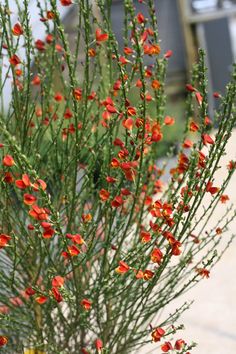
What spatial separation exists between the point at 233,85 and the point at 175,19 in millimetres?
10834

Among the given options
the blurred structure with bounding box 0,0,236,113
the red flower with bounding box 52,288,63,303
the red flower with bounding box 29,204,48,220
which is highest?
the blurred structure with bounding box 0,0,236,113

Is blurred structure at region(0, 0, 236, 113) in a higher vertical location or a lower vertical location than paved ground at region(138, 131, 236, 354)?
higher

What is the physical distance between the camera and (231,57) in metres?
13.1

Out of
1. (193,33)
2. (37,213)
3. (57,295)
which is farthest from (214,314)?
(193,33)

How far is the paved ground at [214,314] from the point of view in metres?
4.62

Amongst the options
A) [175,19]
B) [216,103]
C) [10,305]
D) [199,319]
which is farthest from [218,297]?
[175,19]

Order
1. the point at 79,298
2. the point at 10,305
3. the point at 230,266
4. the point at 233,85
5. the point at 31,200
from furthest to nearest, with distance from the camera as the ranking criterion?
the point at 230,266 < the point at 10,305 < the point at 79,298 < the point at 233,85 < the point at 31,200

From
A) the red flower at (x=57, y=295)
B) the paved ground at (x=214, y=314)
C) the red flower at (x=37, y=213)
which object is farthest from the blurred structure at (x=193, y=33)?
the red flower at (x=37, y=213)

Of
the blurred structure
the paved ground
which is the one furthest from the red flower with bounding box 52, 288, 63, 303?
the blurred structure

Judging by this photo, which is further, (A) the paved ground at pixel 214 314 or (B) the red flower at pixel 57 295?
(A) the paved ground at pixel 214 314

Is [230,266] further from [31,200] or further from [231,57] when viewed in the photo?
[231,57]

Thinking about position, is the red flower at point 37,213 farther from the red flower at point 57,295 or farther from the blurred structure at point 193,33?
the blurred structure at point 193,33

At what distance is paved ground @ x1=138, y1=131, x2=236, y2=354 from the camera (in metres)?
4.62

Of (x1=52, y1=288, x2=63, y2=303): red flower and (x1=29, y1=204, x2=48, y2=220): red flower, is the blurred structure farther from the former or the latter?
→ (x1=29, y1=204, x2=48, y2=220): red flower
